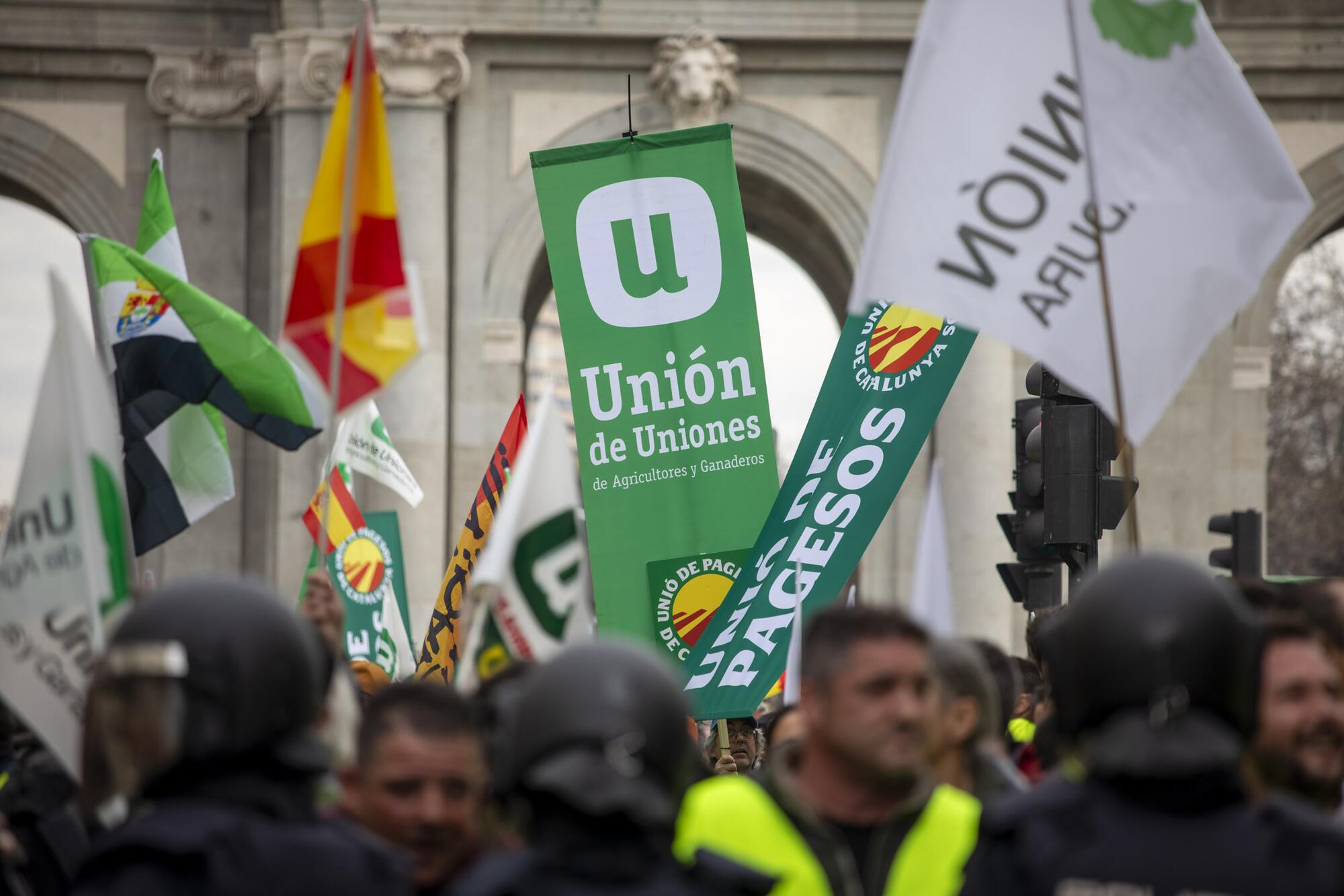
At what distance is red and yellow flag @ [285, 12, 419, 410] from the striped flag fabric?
8.79ft

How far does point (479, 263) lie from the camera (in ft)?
68.6

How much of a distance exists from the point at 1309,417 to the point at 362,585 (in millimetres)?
37623

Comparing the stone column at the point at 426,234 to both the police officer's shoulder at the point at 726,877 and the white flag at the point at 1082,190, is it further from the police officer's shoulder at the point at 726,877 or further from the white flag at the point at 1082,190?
the police officer's shoulder at the point at 726,877

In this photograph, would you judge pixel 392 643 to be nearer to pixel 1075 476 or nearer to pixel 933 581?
pixel 1075 476

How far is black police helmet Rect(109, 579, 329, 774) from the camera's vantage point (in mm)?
3631

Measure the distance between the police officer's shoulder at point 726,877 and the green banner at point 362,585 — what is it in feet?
25.9

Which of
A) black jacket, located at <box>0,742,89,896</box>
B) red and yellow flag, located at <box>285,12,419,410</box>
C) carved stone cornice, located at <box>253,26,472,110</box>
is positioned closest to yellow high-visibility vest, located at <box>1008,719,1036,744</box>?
red and yellow flag, located at <box>285,12,419,410</box>

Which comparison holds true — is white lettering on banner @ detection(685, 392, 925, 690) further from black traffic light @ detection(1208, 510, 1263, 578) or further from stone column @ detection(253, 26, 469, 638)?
Answer: stone column @ detection(253, 26, 469, 638)

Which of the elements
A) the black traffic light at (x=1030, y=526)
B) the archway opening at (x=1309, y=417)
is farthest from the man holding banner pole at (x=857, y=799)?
the archway opening at (x=1309, y=417)

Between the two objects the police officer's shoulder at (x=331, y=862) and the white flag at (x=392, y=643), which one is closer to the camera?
the police officer's shoulder at (x=331, y=862)

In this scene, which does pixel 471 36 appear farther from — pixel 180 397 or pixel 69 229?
pixel 180 397

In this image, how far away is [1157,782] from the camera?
12.1 feet

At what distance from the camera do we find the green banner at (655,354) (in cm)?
940

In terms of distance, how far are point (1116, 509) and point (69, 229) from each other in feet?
53.8
